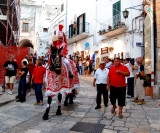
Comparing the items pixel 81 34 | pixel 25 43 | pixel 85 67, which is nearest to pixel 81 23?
pixel 81 34

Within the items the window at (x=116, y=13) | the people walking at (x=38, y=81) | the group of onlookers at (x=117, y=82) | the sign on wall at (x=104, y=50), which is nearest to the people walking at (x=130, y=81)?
the group of onlookers at (x=117, y=82)

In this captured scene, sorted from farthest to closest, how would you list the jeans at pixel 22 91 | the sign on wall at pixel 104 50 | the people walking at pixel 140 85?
the sign on wall at pixel 104 50 → the jeans at pixel 22 91 → the people walking at pixel 140 85

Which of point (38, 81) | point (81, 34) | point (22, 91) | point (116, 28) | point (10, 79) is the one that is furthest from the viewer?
point (81, 34)

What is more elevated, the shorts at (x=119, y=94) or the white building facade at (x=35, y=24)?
the white building facade at (x=35, y=24)

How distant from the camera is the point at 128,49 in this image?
47.4 ft

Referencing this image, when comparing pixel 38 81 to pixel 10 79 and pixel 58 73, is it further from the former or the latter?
pixel 10 79

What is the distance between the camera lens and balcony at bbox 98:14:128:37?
14.6 meters

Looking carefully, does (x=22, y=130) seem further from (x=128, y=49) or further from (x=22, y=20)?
(x=22, y=20)

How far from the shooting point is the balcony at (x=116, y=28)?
14.6 meters

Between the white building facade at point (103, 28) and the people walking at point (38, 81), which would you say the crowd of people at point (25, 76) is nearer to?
the people walking at point (38, 81)

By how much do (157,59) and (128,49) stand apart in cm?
621

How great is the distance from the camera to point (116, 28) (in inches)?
588

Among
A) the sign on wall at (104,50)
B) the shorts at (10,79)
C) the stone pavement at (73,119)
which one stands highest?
the sign on wall at (104,50)

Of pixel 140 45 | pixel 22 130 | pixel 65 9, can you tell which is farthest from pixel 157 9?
pixel 65 9
